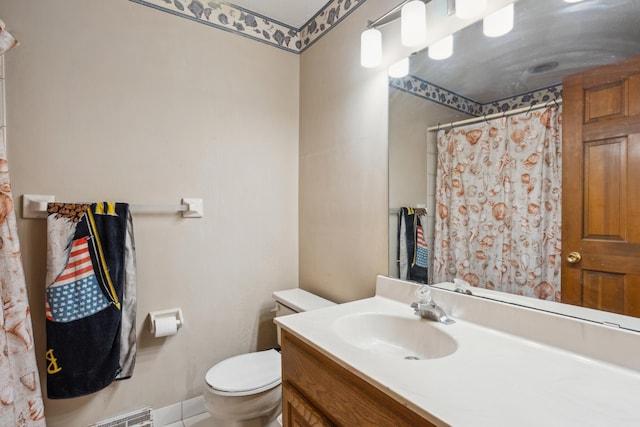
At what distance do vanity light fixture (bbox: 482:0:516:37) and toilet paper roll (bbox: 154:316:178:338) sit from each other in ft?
6.07

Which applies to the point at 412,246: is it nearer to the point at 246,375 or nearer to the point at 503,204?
the point at 503,204

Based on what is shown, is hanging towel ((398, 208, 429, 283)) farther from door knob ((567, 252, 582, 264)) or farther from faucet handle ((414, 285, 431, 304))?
door knob ((567, 252, 582, 264))

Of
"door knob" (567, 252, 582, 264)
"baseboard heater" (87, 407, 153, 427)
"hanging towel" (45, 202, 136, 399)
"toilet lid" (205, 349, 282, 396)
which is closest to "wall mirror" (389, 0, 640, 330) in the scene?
"door knob" (567, 252, 582, 264)

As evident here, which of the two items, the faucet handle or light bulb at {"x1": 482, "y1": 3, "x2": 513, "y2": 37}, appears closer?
light bulb at {"x1": 482, "y1": 3, "x2": 513, "y2": 37}

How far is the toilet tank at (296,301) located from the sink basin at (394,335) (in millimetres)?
468

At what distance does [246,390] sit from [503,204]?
1.27m

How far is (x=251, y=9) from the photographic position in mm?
1840

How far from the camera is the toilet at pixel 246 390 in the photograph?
4.37 feet

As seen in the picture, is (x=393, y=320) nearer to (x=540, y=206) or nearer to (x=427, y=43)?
(x=540, y=206)

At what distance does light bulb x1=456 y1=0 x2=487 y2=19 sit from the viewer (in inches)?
41.3

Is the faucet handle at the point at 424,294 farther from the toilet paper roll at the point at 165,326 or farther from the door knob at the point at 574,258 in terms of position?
the toilet paper roll at the point at 165,326

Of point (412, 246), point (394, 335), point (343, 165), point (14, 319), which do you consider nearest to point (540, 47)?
point (412, 246)

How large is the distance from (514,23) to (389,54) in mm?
543

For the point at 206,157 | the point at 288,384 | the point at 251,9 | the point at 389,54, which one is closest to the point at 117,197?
the point at 206,157
